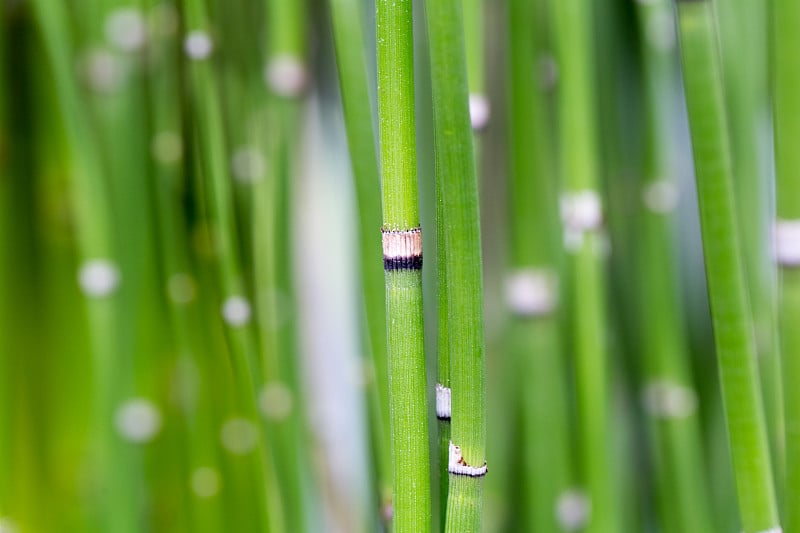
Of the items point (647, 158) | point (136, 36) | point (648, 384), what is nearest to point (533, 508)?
point (648, 384)

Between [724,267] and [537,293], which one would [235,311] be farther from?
[724,267]

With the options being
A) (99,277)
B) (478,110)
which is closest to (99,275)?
(99,277)

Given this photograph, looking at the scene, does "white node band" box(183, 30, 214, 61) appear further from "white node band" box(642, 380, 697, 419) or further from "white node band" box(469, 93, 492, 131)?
"white node band" box(642, 380, 697, 419)

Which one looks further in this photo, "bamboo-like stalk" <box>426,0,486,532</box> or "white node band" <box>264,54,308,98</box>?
"white node band" <box>264,54,308,98</box>

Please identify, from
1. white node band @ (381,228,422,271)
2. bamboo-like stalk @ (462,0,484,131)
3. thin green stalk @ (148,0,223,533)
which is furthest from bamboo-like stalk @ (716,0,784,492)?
thin green stalk @ (148,0,223,533)

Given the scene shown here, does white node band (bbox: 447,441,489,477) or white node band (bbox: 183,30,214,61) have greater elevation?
white node band (bbox: 183,30,214,61)

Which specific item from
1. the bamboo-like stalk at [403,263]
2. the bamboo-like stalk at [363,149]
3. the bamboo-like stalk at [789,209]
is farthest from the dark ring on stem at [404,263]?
the bamboo-like stalk at [789,209]

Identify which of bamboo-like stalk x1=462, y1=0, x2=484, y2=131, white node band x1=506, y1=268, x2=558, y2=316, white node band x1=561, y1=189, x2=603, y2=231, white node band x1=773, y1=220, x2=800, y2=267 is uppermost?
bamboo-like stalk x1=462, y1=0, x2=484, y2=131

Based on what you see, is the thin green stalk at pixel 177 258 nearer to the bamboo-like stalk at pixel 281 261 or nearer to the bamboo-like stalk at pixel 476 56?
the bamboo-like stalk at pixel 281 261
